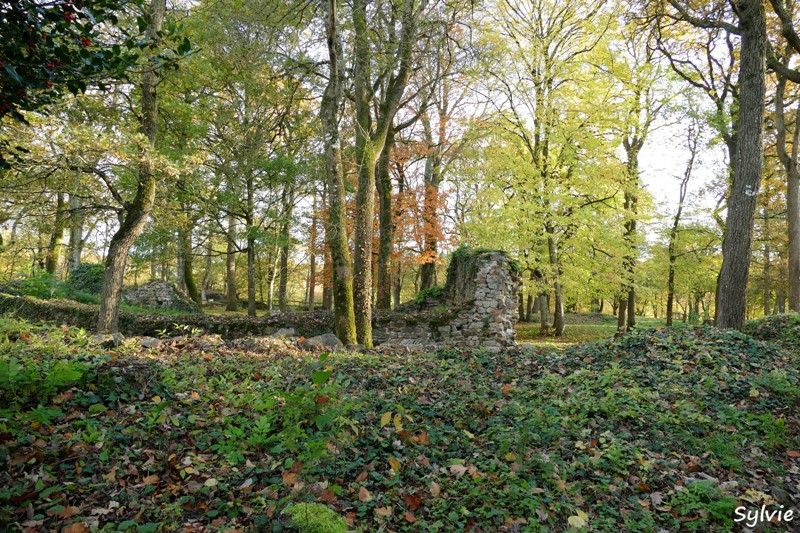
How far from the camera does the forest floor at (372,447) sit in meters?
2.66

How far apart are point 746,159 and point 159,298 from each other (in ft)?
61.5

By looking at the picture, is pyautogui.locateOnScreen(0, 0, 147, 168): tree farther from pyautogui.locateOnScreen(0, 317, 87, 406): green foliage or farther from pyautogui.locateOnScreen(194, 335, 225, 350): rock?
pyautogui.locateOnScreen(194, 335, 225, 350): rock

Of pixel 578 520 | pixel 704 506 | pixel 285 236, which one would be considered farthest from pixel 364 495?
pixel 285 236

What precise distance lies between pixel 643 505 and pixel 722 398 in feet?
7.88

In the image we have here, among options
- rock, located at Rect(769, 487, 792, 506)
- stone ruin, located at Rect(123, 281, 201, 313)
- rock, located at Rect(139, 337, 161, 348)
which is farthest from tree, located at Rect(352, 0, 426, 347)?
stone ruin, located at Rect(123, 281, 201, 313)

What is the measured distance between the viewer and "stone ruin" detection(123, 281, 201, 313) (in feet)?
55.8

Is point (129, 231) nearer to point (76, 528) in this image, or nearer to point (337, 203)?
point (337, 203)

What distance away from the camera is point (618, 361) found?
5969 millimetres

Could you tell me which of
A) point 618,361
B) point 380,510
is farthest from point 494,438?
point 618,361

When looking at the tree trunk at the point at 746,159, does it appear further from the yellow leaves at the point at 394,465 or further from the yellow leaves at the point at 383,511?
the yellow leaves at the point at 383,511

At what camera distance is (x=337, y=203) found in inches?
311

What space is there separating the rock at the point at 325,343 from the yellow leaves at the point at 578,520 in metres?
4.96

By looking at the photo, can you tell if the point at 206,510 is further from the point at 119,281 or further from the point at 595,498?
the point at 119,281

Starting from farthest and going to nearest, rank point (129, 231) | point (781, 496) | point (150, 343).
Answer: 1. point (129, 231)
2. point (150, 343)
3. point (781, 496)
